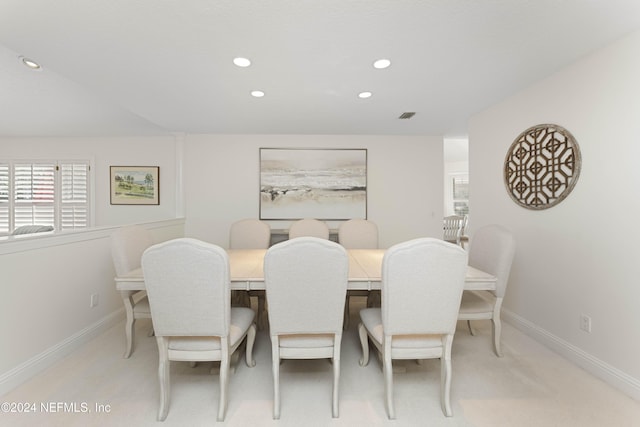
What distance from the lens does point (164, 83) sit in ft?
7.93

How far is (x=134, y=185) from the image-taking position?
170 inches

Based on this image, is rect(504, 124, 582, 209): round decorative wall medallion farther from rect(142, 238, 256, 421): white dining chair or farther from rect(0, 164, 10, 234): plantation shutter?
rect(0, 164, 10, 234): plantation shutter

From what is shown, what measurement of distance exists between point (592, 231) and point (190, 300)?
2742 mm

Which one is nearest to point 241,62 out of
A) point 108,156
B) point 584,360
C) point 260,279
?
point 260,279

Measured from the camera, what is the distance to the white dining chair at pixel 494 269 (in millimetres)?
2016

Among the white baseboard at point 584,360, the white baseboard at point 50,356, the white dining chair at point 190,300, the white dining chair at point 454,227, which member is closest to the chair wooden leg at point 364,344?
the white dining chair at point 190,300

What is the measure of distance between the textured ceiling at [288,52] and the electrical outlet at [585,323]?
6.31ft

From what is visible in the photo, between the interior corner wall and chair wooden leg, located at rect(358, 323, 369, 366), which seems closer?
chair wooden leg, located at rect(358, 323, 369, 366)

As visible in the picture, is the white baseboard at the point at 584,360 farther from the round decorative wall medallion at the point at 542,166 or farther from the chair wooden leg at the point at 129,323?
the chair wooden leg at the point at 129,323

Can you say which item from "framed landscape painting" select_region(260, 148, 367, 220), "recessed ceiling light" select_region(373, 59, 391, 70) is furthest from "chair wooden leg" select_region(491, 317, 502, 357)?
"framed landscape painting" select_region(260, 148, 367, 220)

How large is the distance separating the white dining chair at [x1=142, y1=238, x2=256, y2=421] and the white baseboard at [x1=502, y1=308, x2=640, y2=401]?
2.47m

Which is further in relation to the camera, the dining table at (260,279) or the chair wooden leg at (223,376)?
the dining table at (260,279)

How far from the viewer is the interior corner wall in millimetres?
4156

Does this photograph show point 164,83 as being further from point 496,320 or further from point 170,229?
point 496,320
